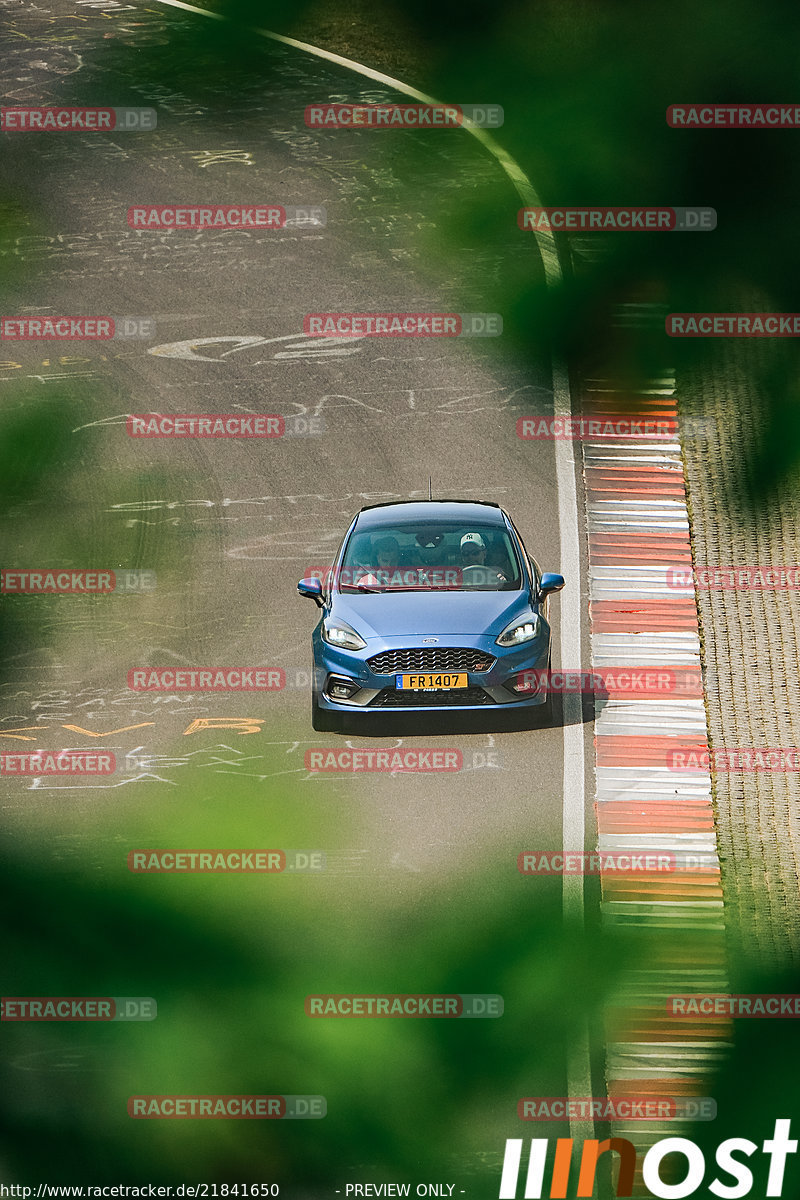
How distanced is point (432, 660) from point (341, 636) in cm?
77

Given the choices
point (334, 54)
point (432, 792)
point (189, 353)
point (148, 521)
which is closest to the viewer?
point (334, 54)

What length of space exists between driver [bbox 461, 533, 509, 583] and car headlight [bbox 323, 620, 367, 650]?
1.30m

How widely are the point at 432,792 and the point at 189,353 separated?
8.93 meters

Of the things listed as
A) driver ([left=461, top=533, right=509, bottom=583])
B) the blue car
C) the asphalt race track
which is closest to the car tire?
the blue car

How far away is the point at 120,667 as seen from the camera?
43.8 feet

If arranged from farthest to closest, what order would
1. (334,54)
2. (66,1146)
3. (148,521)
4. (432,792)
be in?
(432,792), (148,521), (66,1146), (334,54)

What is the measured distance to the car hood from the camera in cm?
1056

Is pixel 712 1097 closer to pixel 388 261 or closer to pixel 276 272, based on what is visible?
pixel 388 261

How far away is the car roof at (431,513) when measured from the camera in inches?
466

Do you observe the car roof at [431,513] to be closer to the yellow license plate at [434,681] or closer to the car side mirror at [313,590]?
the car side mirror at [313,590]

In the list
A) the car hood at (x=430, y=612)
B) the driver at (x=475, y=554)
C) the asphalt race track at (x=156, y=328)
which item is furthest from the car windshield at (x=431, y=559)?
the asphalt race track at (x=156, y=328)

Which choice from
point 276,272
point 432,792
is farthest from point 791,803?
point 276,272

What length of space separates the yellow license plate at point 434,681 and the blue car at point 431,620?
0.01m

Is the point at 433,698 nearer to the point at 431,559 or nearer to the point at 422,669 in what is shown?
the point at 422,669
